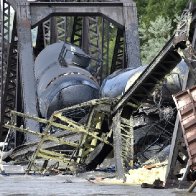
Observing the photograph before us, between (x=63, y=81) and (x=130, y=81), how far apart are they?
20.9ft

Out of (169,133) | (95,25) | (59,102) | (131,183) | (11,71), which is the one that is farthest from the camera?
(95,25)

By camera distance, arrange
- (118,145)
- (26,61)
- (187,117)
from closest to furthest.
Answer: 1. (187,117)
2. (118,145)
3. (26,61)

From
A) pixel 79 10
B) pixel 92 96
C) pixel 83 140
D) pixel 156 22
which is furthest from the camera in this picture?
pixel 156 22

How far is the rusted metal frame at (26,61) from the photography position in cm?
2906

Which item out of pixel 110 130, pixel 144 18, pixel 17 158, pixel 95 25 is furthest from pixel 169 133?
pixel 144 18

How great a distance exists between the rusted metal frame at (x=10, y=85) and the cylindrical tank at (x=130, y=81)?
28.1 feet

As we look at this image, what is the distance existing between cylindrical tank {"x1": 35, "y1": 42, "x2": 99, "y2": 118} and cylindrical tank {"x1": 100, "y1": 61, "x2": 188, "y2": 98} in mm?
2862

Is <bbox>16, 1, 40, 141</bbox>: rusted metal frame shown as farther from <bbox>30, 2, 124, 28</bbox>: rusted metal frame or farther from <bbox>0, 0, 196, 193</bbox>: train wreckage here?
<bbox>30, 2, 124, 28</bbox>: rusted metal frame

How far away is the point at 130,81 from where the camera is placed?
2458 cm

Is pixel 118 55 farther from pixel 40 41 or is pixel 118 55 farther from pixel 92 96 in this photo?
pixel 92 96

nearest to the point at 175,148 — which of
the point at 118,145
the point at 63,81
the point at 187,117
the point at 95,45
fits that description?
the point at 187,117

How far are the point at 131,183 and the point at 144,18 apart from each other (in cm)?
5529

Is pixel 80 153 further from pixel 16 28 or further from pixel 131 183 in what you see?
pixel 16 28

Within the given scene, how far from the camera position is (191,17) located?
671 inches
